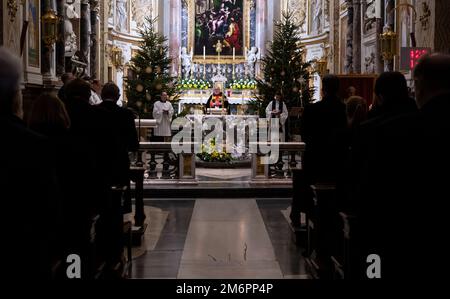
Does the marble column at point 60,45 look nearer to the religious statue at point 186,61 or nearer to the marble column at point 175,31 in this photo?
the marble column at point 175,31

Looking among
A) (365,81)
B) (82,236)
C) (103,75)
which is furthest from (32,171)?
(103,75)

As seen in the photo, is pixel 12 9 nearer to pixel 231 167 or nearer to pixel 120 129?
pixel 120 129

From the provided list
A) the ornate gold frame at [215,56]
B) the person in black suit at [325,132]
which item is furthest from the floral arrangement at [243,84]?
the person in black suit at [325,132]

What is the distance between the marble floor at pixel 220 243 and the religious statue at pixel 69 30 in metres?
7.34

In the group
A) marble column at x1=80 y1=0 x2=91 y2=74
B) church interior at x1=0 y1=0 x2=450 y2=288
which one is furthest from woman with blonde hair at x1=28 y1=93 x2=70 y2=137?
marble column at x1=80 y1=0 x2=91 y2=74

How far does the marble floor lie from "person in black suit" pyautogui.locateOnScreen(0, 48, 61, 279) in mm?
3434

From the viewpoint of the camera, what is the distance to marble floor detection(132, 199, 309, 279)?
6299 millimetres

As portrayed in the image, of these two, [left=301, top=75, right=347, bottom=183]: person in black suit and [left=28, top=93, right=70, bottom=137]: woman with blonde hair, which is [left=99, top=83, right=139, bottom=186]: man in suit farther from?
[left=28, top=93, right=70, bottom=137]: woman with blonde hair

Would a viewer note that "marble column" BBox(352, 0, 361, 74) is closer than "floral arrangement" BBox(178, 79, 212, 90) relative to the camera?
Yes

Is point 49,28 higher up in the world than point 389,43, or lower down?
higher up

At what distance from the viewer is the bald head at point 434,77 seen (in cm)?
287

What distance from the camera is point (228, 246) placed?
743cm

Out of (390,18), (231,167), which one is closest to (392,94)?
(231,167)

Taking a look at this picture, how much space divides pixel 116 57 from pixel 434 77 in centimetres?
2272
